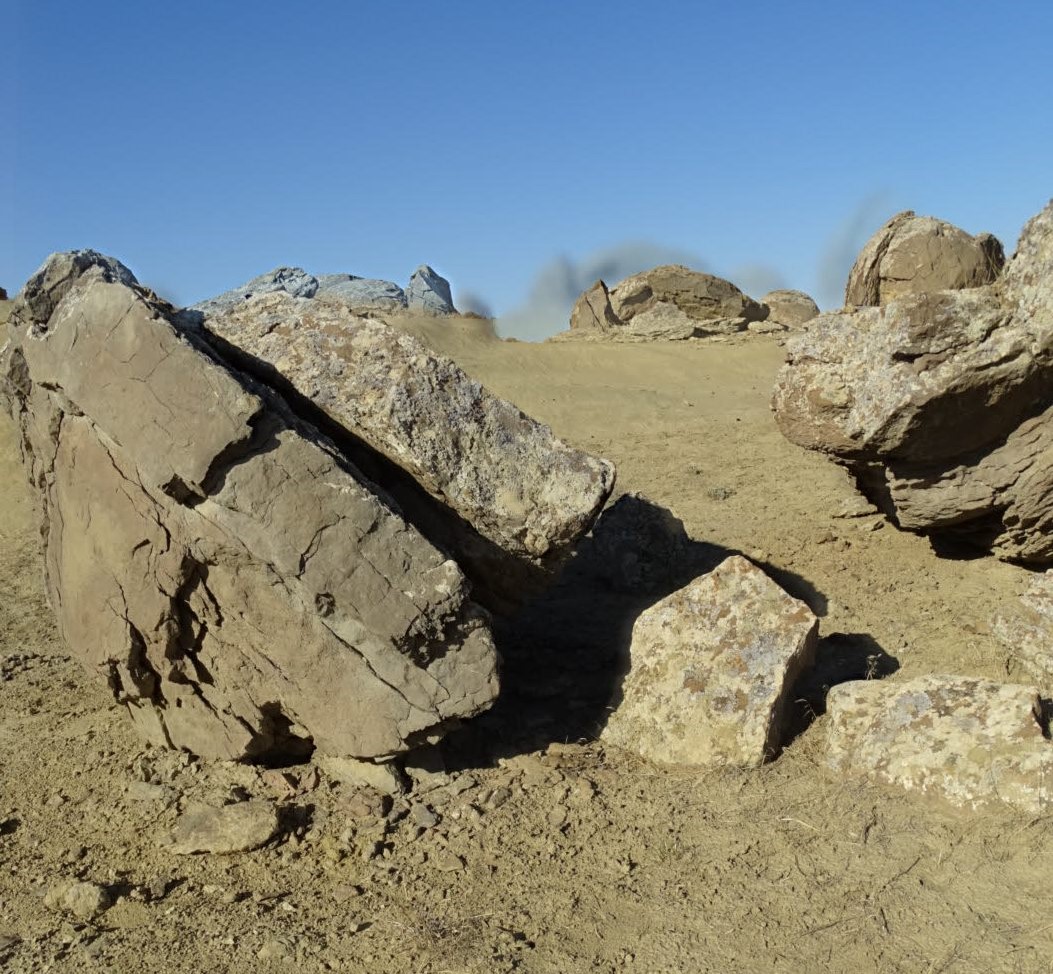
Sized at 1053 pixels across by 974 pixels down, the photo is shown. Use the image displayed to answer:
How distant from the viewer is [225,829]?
4148mm

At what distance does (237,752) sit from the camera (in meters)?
4.72

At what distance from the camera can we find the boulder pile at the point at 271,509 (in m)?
4.23

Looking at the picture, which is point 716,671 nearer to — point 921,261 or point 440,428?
point 440,428

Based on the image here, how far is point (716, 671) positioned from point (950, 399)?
2.10 meters

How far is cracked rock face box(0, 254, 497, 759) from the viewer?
13.8 ft

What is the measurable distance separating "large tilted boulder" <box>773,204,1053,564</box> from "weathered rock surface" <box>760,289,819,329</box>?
1624cm

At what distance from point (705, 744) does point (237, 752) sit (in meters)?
2.17

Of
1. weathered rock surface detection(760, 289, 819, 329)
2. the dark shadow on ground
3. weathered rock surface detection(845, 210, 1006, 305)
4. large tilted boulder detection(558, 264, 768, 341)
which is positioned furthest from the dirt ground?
weathered rock surface detection(760, 289, 819, 329)

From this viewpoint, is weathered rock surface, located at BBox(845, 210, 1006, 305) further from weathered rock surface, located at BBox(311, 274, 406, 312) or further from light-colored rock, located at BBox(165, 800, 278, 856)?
weathered rock surface, located at BBox(311, 274, 406, 312)

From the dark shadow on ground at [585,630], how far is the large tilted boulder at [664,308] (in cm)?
1228

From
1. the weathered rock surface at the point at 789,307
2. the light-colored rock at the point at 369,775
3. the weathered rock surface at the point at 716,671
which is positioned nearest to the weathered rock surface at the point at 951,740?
the weathered rock surface at the point at 716,671

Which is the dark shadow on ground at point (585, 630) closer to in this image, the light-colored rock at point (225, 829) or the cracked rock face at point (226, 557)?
the cracked rock face at point (226, 557)

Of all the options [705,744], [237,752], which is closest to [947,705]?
[705,744]

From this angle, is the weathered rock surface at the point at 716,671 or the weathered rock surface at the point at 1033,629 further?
the weathered rock surface at the point at 1033,629
